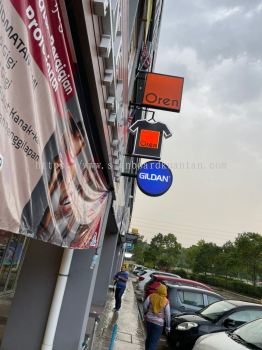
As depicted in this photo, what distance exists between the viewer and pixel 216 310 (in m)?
9.12

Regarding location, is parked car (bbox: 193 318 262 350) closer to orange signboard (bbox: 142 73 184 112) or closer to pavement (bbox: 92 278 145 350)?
pavement (bbox: 92 278 145 350)

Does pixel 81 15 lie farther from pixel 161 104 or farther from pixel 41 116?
pixel 161 104

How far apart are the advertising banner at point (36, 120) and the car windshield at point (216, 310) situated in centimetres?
660

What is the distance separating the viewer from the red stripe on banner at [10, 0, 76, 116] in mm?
1928

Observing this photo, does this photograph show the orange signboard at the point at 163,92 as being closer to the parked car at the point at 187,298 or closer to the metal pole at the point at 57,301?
the metal pole at the point at 57,301

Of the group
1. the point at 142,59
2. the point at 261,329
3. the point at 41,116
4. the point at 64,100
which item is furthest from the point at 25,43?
the point at 142,59

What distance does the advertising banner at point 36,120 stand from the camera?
179 centimetres

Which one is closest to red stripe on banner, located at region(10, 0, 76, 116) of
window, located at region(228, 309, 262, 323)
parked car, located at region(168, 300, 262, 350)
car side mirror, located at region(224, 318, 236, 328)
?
car side mirror, located at region(224, 318, 236, 328)

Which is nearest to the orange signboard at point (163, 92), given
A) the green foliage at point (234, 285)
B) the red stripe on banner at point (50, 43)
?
the red stripe on banner at point (50, 43)

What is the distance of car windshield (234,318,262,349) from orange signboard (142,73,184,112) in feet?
16.8

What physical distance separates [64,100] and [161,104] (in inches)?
262

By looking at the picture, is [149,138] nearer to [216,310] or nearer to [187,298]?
[216,310]

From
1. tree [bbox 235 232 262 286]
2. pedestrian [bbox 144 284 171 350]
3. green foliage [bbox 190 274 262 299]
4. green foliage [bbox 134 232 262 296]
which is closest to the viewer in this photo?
pedestrian [bbox 144 284 171 350]

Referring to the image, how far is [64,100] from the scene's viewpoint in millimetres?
2758
